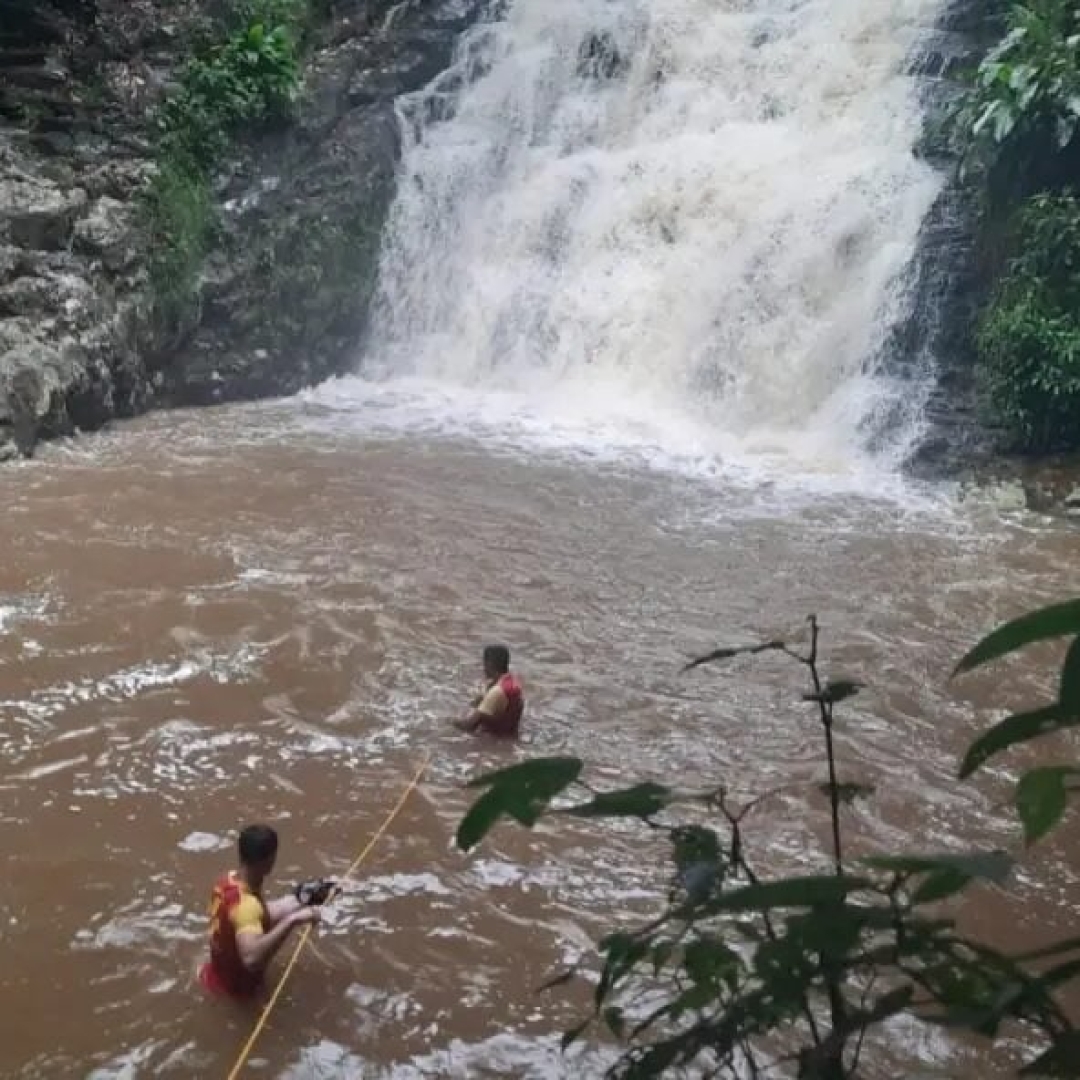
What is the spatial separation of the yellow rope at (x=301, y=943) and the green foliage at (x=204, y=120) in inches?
320

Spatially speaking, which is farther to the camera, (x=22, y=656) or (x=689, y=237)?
(x=689, y=237)

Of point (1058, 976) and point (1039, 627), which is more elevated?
point (1039, 627)

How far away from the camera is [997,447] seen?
429 inches

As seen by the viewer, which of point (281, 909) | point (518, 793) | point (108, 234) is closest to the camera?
point (518, 793)

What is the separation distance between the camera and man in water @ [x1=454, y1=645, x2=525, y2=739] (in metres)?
5.71

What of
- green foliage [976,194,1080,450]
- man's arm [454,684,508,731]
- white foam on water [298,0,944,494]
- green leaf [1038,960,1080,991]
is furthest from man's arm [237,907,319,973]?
green foliage [976,194,1080,450]

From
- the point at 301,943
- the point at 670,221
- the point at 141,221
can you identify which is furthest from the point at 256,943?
the point at 670,221

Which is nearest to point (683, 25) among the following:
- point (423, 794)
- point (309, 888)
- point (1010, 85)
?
point (1010, 85)

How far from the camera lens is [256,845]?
392 centimetres

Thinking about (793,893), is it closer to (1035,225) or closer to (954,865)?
(954,865)

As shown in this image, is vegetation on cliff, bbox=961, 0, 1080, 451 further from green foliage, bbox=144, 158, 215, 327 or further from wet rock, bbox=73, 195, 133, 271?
wet rock, bbox=73, 195, 133, 271

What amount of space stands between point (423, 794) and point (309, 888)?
4.14 feet

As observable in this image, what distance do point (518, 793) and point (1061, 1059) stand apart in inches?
20.8

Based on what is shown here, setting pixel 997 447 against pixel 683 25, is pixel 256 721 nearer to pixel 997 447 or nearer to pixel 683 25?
pixel 997 447
